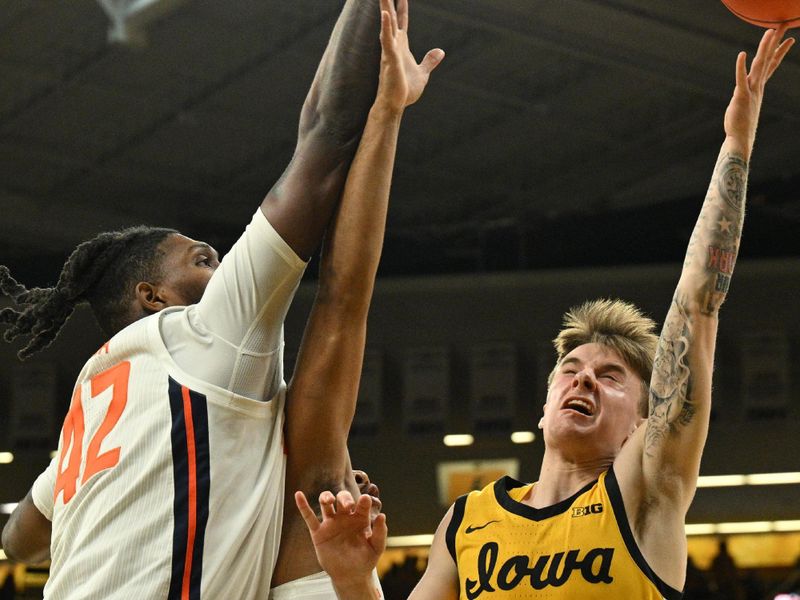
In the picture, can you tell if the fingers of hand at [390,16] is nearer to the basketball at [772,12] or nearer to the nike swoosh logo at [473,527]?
the basketball at [772,12]

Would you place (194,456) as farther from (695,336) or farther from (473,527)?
(695,336)

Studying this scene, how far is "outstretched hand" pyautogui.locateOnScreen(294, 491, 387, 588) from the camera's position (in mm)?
1994

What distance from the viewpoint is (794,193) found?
36.1ft

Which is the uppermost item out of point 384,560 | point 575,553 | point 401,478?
point 575,553

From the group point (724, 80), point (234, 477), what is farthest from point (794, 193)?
point (234, 477)

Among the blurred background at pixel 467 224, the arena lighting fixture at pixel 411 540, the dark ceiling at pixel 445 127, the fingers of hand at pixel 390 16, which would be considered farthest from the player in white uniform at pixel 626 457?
the arena lighting fixture at pixel 411 540

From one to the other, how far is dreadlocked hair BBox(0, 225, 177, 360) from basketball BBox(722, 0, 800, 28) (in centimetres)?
146

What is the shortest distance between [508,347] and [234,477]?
9.41m

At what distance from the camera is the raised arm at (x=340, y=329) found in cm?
215

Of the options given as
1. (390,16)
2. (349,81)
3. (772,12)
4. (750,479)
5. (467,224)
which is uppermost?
(467,224)

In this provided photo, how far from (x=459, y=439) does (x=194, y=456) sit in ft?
31.3

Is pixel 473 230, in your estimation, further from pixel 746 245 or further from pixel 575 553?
pixel 575 553

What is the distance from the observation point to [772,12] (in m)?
2.72

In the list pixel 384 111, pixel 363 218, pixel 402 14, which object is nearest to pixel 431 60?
pixel 402 14
